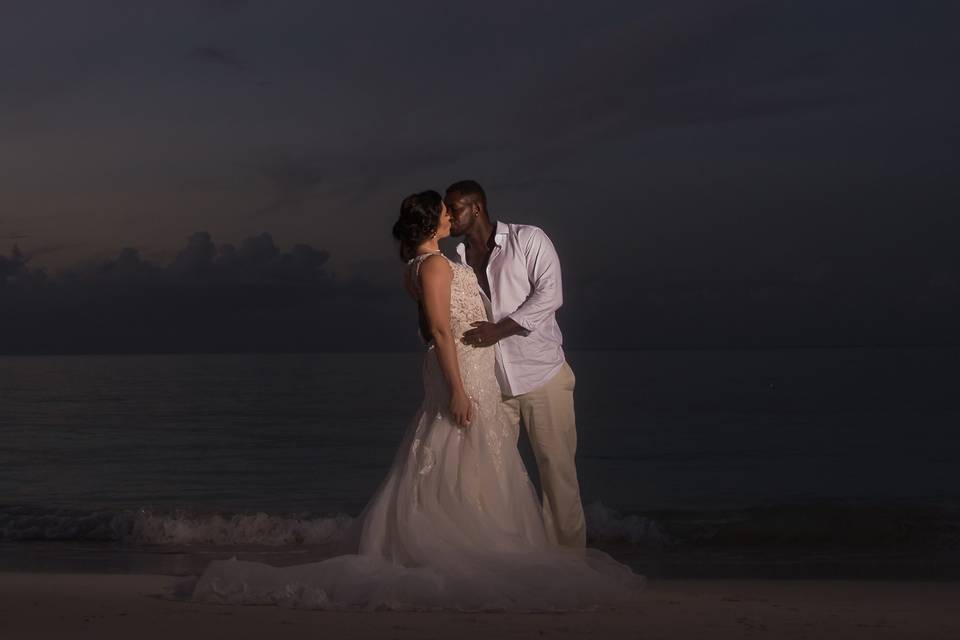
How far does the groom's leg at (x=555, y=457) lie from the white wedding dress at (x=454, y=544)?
0.58 feet

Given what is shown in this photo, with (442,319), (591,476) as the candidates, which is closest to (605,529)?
(442,319)

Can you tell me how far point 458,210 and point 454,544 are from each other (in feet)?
5.74

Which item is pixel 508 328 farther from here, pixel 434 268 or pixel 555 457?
pixel 555 457

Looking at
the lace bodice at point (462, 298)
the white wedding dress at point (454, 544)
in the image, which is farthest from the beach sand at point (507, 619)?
the lace bodice at point (462, 298)

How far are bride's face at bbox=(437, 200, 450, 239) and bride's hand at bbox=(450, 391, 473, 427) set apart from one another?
804 mm

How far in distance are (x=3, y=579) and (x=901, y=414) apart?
83.7ft

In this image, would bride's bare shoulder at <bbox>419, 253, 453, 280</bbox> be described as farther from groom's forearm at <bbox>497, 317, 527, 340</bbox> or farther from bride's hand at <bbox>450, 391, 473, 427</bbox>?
bride's hand at <bbox>450, 391, 473, 427</bbox>

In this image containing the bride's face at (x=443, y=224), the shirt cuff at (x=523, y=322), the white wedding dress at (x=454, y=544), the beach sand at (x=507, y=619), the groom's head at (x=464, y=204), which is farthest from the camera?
the groom's head at (x=464, y=204)

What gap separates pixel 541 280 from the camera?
581 centimetres

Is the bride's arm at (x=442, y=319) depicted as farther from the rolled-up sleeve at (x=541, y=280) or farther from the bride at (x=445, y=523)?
the rolled-up sleeve at (x=541, y=280)

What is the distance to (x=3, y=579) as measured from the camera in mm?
6652

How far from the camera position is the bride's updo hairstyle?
5242 mm

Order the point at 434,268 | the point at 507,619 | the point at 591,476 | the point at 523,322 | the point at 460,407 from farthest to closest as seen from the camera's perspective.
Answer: the point at 591,476
the point at 523,322
the point at 460,407
the point at 434,268
the point at 507,619

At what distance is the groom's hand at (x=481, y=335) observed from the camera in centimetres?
546
